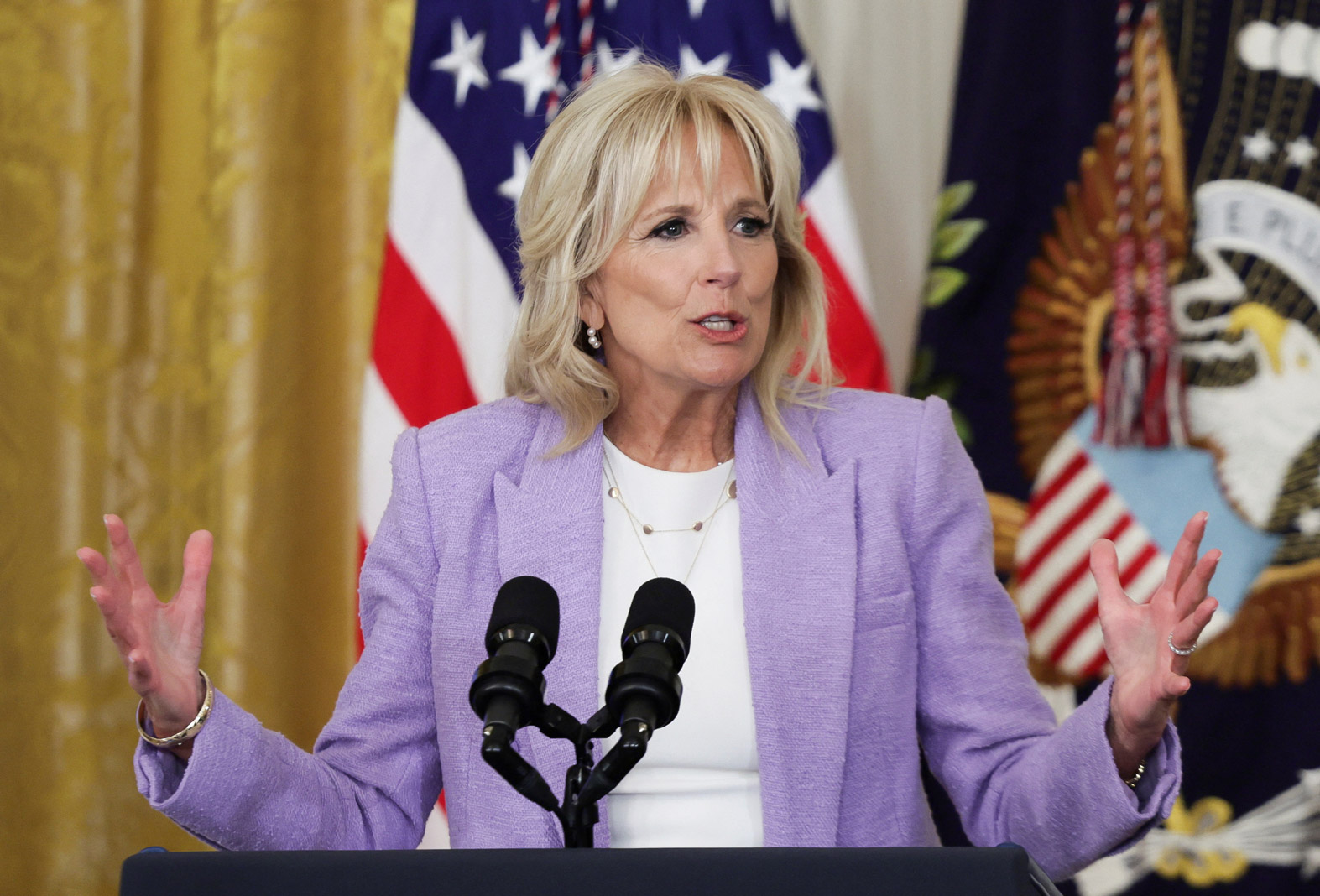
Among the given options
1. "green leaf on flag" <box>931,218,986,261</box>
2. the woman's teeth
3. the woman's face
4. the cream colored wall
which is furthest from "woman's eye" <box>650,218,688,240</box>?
the cream colored wall

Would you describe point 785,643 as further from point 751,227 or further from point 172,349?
point 172,349

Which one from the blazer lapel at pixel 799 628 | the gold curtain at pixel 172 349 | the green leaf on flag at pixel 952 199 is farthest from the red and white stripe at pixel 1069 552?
the gold curtain at pixel 172 349

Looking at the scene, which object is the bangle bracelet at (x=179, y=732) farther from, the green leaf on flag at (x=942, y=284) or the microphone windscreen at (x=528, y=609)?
the green leaf on flag at (x=942, y=284)

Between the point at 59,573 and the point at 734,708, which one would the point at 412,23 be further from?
the point at 734,708

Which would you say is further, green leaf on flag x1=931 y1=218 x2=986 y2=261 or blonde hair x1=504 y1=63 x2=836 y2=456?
green leaf on flag x1=931 y1=218 x2=986 y2=261

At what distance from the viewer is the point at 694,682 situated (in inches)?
60.8

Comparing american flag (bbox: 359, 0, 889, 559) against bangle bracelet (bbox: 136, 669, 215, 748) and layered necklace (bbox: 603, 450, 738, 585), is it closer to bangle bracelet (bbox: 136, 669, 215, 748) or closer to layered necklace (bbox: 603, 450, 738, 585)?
layered necklace (bbox: 603, 450, 738, 585)

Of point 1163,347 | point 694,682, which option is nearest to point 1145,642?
point 694,682

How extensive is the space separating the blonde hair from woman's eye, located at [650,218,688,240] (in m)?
0.04

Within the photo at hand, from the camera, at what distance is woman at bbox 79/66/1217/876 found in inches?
58.9

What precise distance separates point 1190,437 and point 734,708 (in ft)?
4.04

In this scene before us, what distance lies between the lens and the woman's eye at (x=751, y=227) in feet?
5.46

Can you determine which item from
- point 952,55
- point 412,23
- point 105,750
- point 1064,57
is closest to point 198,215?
point 412,23

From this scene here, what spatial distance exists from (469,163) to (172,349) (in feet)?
2.43
